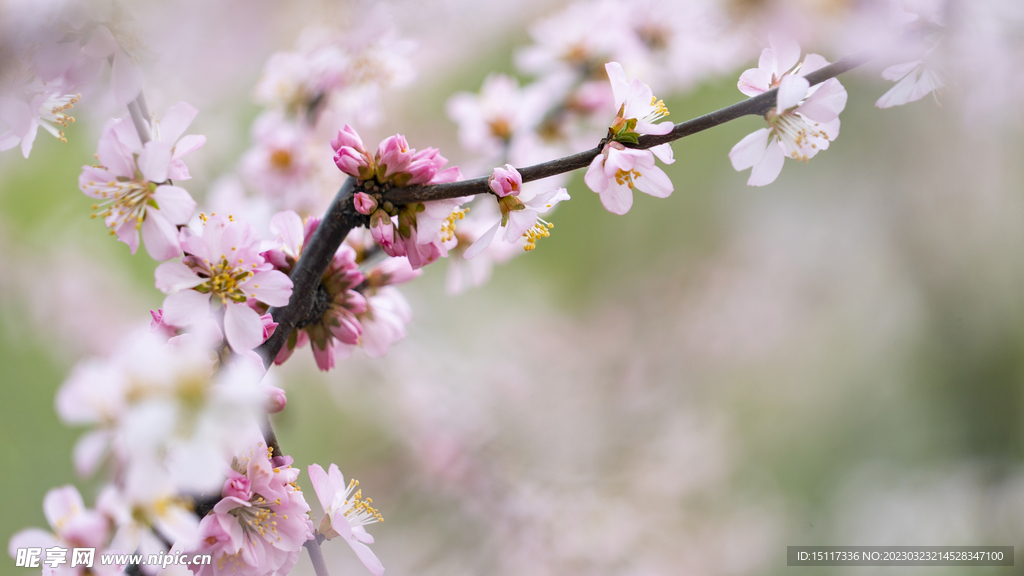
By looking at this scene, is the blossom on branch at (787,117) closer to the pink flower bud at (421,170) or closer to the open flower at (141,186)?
the pink flower bud at (421,170)

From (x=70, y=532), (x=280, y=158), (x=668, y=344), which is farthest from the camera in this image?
(x=668, y=344)

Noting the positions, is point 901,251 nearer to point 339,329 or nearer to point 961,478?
point 961,478

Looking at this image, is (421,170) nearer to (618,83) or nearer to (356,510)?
(618,83)

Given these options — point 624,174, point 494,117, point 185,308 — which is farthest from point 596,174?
point 494,117

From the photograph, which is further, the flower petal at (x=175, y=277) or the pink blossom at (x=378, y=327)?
the pink blossom at (x=378, y=327)

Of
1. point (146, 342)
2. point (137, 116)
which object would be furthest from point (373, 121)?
point (146, 342)

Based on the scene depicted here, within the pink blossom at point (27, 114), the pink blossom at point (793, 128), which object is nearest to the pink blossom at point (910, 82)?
the pink blossom at point (793, 128)
